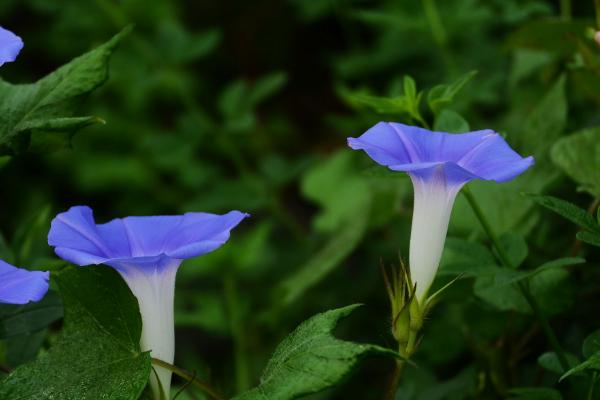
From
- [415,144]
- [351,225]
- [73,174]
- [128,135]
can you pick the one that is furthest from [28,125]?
[73,174]

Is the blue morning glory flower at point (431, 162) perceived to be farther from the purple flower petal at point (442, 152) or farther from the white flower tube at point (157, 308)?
the white flower tube at point (157, 308)

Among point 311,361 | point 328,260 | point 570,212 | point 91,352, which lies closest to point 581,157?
point 570,212

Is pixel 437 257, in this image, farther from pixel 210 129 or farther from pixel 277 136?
pixel 277 136

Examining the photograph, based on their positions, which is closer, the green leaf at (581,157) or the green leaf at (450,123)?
the green leaf at (450,123)

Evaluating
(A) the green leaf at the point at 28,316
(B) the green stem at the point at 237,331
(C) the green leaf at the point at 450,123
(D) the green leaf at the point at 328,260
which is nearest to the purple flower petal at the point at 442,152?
(C) the green leaf at the point at 450,123

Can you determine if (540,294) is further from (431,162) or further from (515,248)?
(431,162)

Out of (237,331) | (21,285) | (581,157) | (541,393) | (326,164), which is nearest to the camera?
(21,285)
